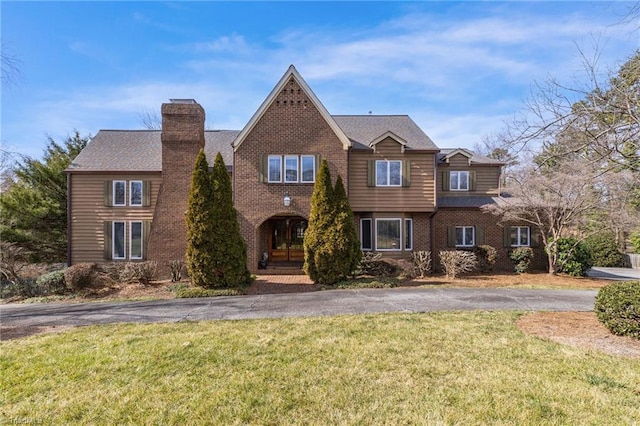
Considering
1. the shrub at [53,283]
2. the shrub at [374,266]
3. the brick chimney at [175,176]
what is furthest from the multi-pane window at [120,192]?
the shrub at [374,266]

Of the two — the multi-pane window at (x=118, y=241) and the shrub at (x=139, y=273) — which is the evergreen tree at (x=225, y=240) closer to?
the shrub at (x=139, y=273)

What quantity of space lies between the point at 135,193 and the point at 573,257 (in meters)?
22.0

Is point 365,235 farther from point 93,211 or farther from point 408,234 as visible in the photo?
point 93,211

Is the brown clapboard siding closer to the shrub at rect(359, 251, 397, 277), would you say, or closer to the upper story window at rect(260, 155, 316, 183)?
the upper story window at rect(260, 155, 316, 183)

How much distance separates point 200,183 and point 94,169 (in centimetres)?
866

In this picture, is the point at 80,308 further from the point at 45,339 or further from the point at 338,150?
the point at 338,150

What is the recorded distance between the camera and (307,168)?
610 inches

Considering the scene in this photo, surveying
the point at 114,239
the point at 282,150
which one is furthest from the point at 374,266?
the point at 114,239

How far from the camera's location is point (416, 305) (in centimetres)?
921

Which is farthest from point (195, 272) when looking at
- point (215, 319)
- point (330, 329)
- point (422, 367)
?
point (422, 367)

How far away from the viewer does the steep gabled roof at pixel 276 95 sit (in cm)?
1533

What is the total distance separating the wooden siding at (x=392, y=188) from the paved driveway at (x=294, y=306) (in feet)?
17.6

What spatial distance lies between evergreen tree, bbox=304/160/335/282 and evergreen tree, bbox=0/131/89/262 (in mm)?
14513

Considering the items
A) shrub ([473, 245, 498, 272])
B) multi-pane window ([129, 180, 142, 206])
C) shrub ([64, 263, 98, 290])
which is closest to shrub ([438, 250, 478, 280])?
shrub ([473, 245, 498, 272])
